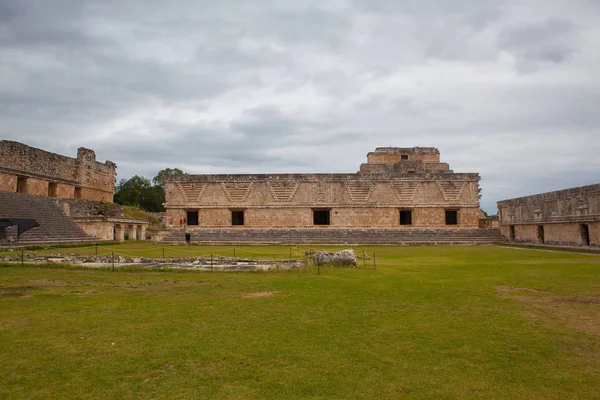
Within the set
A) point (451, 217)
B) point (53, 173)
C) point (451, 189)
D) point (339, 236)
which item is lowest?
point (339, 236)

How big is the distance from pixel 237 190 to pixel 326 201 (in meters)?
6.10

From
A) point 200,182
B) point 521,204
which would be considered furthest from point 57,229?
point 521,204

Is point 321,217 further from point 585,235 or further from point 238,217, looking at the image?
point 585,235

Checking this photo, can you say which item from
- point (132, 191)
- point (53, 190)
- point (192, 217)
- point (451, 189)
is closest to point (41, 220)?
point (53, 190)

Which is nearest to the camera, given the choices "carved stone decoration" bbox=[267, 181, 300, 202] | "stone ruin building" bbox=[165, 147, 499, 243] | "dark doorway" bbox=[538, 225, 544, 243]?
"dark doorway" bbox=[538, 225, 544, 243]

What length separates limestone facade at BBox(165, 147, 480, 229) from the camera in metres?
26.5

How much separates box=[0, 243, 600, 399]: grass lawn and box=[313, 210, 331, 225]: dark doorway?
1997 cm

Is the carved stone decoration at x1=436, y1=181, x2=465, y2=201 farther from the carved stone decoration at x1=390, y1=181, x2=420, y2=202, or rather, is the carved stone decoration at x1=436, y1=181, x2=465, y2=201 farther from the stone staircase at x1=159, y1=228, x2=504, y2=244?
the stone staircase at x1=159, y1=228, x2=504, y2=244

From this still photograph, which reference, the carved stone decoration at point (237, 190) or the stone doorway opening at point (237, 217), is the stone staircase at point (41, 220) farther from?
the stone doorway opening at point (237, 217)

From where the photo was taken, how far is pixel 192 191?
27109mm

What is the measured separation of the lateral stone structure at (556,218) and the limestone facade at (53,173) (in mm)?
28842

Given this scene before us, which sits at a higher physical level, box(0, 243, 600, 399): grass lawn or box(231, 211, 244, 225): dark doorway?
box(231, 211, 244, 225): dark doorway

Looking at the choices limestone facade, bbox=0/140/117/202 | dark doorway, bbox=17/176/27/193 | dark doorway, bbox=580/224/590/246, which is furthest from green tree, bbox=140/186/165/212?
dark doorway, bbox=580/224/590/246

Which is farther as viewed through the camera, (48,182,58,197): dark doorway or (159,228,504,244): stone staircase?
(48,182,58,197): dark doorway
